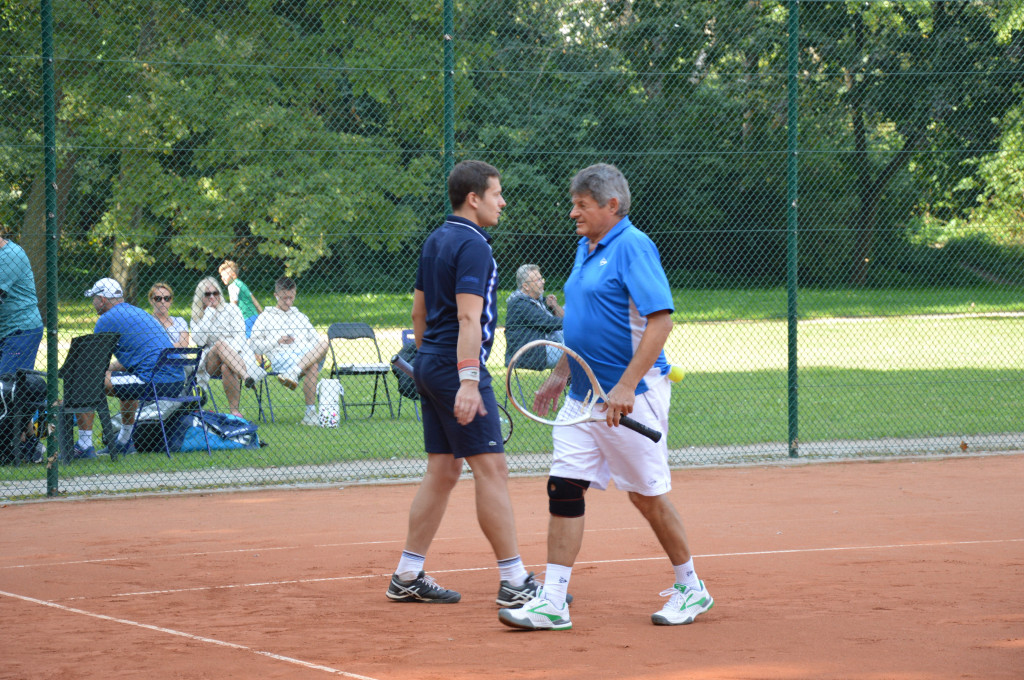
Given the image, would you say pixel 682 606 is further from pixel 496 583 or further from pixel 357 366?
pixel 357 366

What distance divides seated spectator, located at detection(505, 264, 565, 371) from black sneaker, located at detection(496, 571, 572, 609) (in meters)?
4.49

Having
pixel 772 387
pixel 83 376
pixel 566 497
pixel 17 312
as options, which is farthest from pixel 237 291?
pixel 566 497

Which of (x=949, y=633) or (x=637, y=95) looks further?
(x=637, y=95)

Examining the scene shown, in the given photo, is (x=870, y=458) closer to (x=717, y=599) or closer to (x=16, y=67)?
(x=717, y=599)

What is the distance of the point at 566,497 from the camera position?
4.70m

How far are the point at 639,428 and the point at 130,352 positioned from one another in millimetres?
6455

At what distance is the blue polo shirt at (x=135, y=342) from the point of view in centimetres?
960

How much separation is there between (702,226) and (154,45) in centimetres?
489

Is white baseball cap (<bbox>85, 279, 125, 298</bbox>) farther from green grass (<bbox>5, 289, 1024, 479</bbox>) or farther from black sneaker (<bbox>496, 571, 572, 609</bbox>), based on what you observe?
black sneaker (<bbox>496, 571, 572, 609</bbox>)

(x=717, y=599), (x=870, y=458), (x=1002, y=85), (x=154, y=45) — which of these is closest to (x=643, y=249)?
(x=717, y=599)

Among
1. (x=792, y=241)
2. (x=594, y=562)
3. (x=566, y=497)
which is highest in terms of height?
(x=792, y=241)

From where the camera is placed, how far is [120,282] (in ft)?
33.1

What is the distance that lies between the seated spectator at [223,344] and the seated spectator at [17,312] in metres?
2.09

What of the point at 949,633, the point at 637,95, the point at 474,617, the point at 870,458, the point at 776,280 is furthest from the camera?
the point at 776,280
